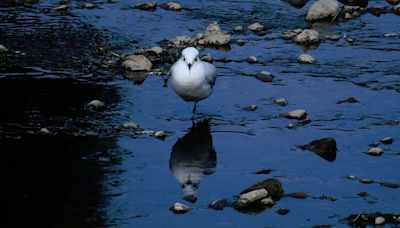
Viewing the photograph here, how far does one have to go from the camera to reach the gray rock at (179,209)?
953cm

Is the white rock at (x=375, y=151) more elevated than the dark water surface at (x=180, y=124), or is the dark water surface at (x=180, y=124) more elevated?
the white rock at (x=375, y=151)

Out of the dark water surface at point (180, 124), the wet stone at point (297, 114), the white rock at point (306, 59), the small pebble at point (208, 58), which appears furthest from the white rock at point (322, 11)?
the wet stone at point (297, 114)

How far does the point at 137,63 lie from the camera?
14398mm

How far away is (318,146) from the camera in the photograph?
1135 centimetres

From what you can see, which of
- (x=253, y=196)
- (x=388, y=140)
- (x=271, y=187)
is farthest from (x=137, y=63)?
(x=253, y=196)

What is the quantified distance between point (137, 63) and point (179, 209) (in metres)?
5.18

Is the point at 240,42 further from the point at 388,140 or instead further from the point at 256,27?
the point at 388,140

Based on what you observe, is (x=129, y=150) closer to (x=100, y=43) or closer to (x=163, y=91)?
(x=163, y=91)

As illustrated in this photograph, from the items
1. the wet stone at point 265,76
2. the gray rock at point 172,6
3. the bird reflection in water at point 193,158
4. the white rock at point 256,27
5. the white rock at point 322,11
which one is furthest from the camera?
the gray rock at point 172,6

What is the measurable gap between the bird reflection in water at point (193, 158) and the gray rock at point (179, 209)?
26 cm

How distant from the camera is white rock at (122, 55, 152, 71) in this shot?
14.4 m

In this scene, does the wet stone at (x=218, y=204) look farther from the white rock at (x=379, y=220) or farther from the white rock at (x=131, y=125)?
the white rock at (x=131, y=125)

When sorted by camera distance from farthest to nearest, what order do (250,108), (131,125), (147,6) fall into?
(147,6) → (250,108) → (131,125)

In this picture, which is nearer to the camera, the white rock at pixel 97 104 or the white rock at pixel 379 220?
the white rock at pixel 379 220
